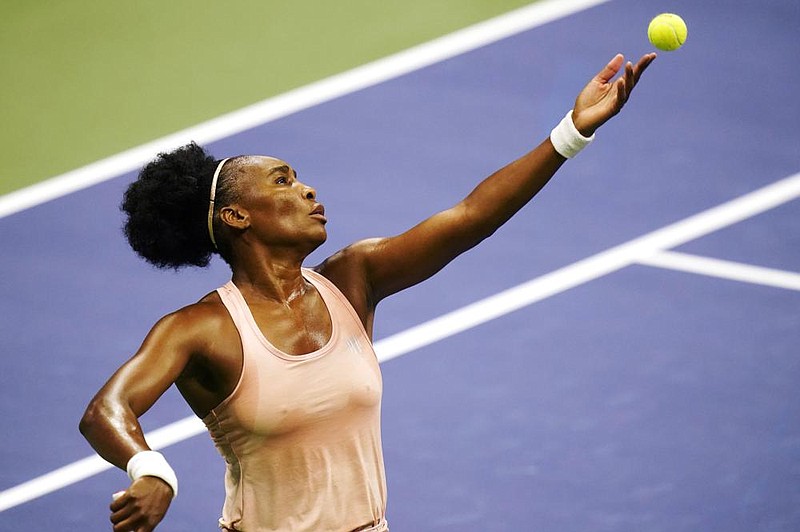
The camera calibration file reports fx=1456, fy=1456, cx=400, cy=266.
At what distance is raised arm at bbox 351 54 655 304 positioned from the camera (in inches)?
179

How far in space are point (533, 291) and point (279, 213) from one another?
127 inches

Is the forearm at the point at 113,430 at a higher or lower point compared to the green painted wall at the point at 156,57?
lower

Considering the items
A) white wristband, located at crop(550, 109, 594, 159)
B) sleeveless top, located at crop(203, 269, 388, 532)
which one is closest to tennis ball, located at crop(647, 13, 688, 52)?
white wristband, located at crop(550, 109, 594, 159)

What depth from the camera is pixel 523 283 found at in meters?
7.68

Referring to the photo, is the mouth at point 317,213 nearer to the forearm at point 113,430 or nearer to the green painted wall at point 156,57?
the forearm at point 113,430

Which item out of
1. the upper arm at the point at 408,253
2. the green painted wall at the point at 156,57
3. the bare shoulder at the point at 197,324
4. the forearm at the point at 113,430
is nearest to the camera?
the forearm at the point at 113,430

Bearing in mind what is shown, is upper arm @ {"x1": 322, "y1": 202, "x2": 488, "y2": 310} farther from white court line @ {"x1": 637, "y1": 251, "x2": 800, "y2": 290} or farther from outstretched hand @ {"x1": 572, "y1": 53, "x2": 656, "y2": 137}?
white court line @ {"x1": 637, "y1": 251, "x2": 800, "y2": 290}

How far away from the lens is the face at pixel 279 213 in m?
4.59

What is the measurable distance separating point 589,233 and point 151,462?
456 centimetres

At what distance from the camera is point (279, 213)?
15.1 ft

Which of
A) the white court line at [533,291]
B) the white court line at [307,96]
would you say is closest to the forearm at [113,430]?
the white court line at [533,291]

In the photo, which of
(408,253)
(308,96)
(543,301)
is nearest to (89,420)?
(408,253)

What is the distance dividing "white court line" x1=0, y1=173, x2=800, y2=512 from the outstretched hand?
290 centimetres

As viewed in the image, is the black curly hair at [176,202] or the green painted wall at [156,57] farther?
the green painted wall at [156,57]
